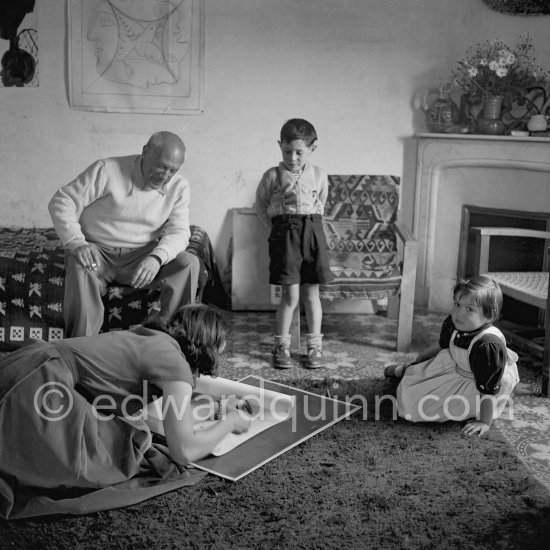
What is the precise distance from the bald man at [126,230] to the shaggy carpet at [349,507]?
1.05m

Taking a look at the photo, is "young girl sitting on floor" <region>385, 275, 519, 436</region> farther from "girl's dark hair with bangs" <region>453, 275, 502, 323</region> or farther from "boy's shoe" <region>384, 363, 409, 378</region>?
"boy's shoe" <region>384, 363, 409, 378</region>

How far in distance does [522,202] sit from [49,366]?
2978mm

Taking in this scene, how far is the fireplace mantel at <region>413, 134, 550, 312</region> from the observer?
158 inches

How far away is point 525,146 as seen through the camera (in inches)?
157

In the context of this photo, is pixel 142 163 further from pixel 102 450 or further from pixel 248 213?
pixel 102 450

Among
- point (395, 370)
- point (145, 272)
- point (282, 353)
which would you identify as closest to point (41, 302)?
point (145, 272)

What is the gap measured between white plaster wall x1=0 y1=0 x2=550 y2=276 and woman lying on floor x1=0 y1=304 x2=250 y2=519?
2.27 meters

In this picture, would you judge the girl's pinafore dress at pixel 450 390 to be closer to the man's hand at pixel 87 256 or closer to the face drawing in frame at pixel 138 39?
the man's hand at pixel 87 256

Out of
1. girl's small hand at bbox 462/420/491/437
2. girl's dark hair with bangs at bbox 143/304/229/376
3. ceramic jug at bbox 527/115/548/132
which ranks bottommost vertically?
girl's small hand at bbox 462/420/491/437

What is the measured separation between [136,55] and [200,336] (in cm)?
250

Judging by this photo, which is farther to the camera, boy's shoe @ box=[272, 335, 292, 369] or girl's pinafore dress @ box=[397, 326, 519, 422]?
boy's shoe @ box=[272, 335, 292, 369]

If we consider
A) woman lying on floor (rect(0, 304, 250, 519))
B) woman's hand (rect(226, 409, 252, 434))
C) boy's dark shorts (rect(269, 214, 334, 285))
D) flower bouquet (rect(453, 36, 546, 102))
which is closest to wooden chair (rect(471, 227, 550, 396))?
boy's dark shorts (rect(269, 214, 334, 285))

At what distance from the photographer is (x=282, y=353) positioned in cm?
329

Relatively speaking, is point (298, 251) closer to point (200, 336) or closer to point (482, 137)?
point (200, 336)
